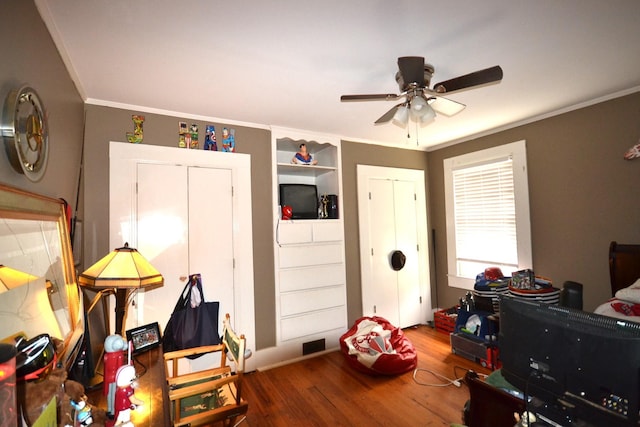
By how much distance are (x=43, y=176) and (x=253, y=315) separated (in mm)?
2017

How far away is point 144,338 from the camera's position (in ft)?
6.14

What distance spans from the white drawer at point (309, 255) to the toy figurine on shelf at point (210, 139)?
4.00ft

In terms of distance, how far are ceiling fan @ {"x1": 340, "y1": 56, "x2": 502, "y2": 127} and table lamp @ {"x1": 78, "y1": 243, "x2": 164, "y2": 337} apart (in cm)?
162

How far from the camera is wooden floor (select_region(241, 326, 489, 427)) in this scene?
2117 millimetres

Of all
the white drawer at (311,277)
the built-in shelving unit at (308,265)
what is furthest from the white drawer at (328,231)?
the white drawer at (311,277)

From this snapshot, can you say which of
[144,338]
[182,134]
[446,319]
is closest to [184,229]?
[182,134]

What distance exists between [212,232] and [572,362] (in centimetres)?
260

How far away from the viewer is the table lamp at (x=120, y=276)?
1.65 m

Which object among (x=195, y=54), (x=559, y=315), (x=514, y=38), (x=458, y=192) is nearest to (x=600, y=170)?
(x=458, y=192)

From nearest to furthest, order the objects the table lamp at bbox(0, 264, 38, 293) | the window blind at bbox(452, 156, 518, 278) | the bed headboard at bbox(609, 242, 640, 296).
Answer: the table lamp at bbox(0, 264, 38, 293)
the bed headboard at bbox(609, 242, 640, 296)
the window blind at bbox(452, 156, 518, 278)

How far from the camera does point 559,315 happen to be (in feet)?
2.82

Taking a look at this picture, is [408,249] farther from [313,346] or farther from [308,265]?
[313,346]

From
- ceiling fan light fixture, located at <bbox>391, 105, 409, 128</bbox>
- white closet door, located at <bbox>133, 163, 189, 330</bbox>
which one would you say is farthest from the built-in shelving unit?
Answer: ceiling fan light fixture, located at <bbox>391, 105, 409, 128</bbox>

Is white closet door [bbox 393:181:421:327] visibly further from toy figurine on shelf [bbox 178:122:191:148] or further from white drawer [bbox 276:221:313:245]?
toy figurine on shelf [bbox 178:122:191:148]
